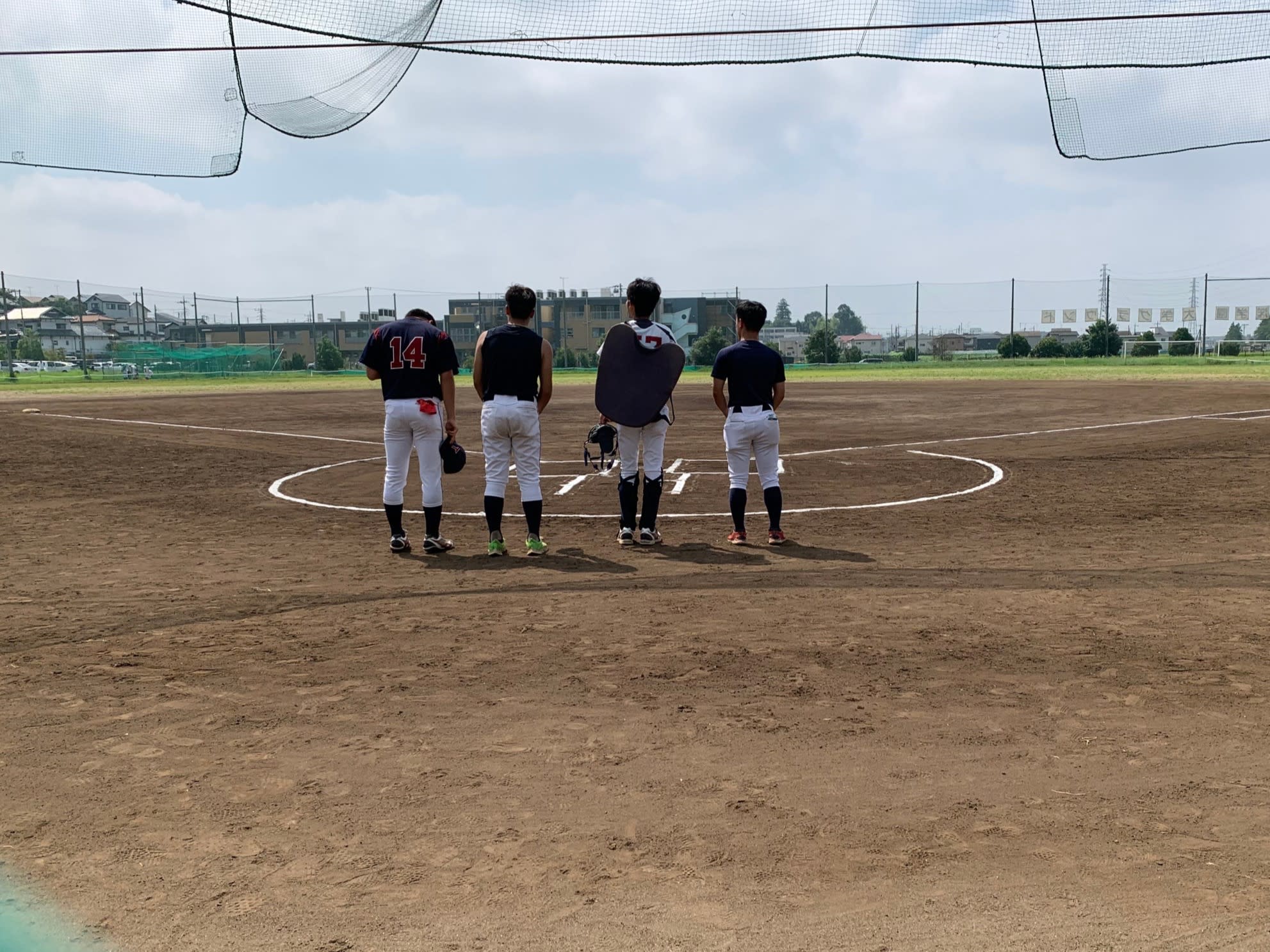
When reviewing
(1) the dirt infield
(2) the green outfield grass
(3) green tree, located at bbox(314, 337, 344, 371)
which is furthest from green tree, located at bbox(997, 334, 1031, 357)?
(1) the dirt infield

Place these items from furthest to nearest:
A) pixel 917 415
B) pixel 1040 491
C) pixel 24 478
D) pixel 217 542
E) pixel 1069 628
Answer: pixel 917 415
pixel 24 478
pixel 1040 491
pixel 217 542
pixel 1069 628

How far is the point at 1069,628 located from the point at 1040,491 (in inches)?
247

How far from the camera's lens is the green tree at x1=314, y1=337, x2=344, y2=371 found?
5628 centimetres

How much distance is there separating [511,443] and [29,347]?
63.1 m

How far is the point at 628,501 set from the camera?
9141 millimetres

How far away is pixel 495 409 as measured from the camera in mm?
8383

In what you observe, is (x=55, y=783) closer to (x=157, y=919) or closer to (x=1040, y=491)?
(x=157, y=919)

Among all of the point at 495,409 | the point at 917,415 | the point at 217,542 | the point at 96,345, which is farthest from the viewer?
the point at 96,345

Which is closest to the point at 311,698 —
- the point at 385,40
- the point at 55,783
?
the point at 55,783

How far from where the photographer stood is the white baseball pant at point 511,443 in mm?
8391

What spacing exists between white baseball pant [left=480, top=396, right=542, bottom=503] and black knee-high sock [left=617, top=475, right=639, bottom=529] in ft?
2.58

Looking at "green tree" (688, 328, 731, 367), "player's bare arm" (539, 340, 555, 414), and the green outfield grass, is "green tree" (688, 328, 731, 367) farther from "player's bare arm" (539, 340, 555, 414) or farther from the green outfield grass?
"player's bare arm" (539, 340, 555, 414)

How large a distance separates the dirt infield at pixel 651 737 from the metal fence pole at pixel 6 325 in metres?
44.8

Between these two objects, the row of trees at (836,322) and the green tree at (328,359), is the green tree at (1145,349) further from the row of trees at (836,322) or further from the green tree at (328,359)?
the green tree at (328,359)
